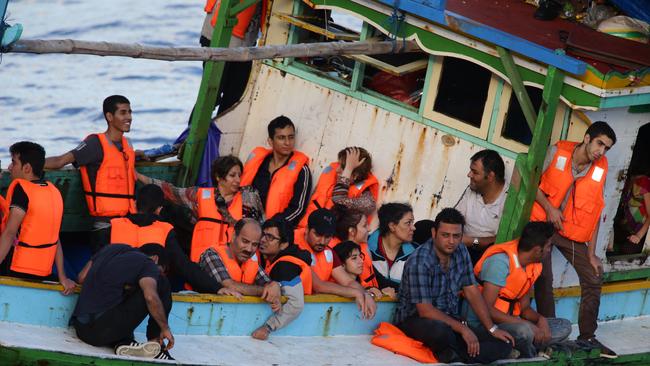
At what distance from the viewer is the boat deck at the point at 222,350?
9102 millimetres

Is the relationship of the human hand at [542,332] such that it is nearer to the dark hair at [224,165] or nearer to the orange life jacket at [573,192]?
the orange life jacket at [573,192]

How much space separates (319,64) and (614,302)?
330 cm

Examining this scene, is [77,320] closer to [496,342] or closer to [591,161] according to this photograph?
[496,342]

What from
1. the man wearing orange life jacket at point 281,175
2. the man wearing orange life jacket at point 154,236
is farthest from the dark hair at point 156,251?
the man wearing orange life jacket at point 281,175

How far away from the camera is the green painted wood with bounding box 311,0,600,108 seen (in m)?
10.8

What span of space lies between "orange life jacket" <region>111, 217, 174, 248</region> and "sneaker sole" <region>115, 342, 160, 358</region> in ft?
3.51

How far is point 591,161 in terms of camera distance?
11.0 m

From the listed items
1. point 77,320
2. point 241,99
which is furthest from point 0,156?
point 77,320

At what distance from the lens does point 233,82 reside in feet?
43.7

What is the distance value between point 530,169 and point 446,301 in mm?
1168

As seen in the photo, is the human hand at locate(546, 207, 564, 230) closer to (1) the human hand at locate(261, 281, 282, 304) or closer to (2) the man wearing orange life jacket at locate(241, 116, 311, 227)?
(2) the man wearing orange life jacket at locate(241, 116, 311, 227)

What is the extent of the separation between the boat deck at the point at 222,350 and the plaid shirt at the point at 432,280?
1.43 feet

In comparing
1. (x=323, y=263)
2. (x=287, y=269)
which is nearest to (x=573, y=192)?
(x=323, y=263)

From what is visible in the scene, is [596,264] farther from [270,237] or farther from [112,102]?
[112,102]
